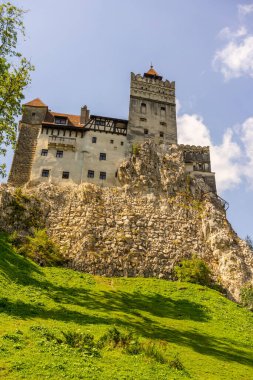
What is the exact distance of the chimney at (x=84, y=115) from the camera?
59.7 m

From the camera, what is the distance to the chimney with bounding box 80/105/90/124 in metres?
59.7

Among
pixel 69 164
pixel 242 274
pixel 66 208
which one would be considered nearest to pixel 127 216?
pixel 66 208

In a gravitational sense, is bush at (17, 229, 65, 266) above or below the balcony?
below

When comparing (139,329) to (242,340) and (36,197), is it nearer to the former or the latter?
(242,340)

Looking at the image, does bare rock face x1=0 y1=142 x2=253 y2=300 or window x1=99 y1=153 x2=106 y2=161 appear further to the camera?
window x1=99 y1=153 x2=106 y2=161

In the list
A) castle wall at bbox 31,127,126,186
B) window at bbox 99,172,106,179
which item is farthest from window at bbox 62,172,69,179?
window at bbox 99,172,106,179

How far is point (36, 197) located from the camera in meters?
46.9

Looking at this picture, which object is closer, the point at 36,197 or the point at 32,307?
the point at 32,307

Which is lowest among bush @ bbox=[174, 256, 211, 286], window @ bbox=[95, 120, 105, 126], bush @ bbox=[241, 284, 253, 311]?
bush @ bbox=[241, 284, 253, 311]

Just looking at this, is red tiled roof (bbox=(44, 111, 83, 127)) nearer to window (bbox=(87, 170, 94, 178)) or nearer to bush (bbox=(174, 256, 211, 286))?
window (bbox=(87, 170, 94, 178))

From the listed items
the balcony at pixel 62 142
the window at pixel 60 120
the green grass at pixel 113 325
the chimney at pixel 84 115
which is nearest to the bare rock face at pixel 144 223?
the green grass at pixel 113 325

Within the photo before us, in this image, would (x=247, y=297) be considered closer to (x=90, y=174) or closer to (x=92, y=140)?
(x=90, y=174)

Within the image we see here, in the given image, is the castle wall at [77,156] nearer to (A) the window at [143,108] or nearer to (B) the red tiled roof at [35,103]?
(B) the red tiled roof at [35,103]

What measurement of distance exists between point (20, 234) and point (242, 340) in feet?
89.0
